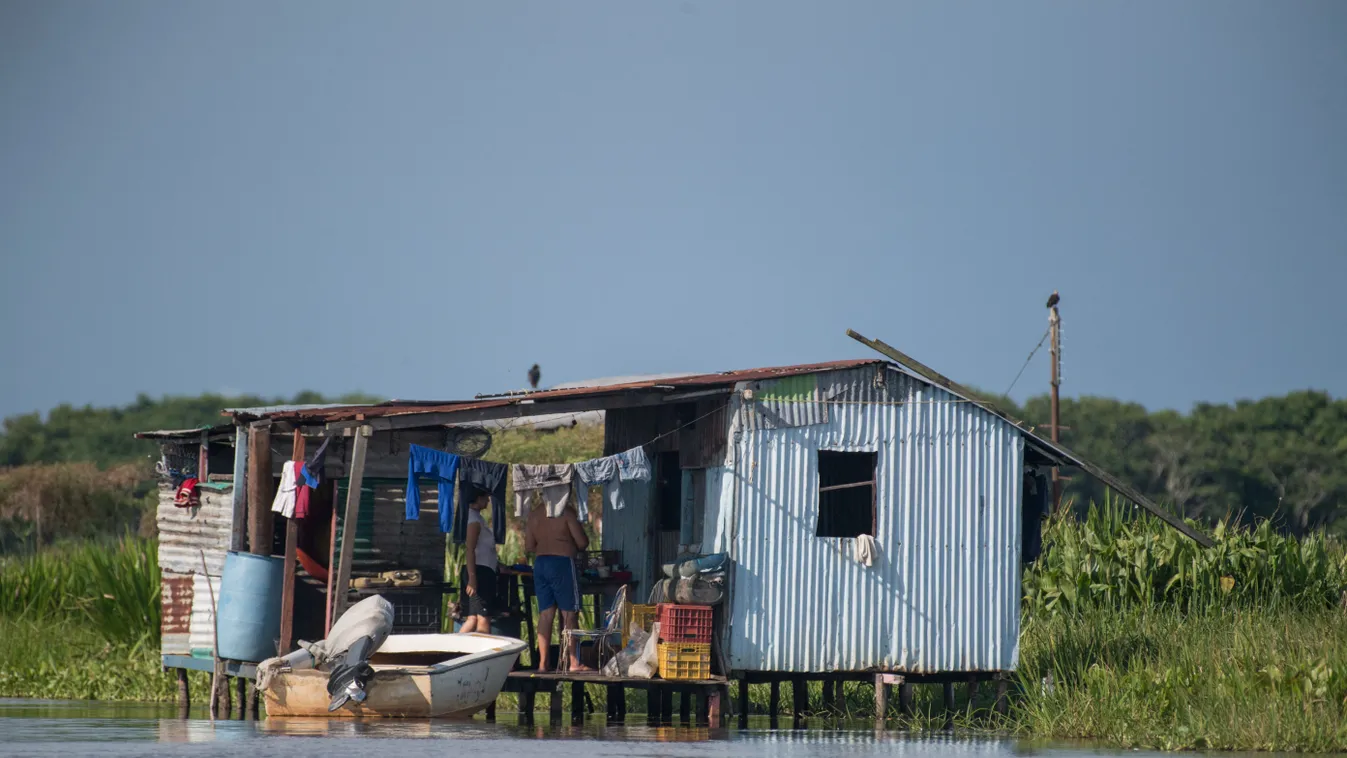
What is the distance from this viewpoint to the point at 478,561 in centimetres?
1942

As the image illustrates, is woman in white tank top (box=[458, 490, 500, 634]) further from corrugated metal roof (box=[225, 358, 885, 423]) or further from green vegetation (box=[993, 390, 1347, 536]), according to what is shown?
green vegetation (box=[993, 390, 1347, 536])

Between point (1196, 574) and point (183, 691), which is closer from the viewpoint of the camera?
point (183, 691)

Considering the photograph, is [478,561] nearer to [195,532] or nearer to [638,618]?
[638,618]

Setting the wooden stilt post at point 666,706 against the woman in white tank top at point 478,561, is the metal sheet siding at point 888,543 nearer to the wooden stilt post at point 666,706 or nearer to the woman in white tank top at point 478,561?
the woman in white tank top at point 478,561

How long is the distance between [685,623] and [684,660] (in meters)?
0.37

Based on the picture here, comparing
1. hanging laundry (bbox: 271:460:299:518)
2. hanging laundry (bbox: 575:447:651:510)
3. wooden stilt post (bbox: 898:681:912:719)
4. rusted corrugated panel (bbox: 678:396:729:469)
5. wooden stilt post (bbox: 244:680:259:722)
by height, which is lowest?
wooden stilt post (bbox: 244:680:259:722)

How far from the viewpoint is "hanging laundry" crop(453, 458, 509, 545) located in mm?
18672

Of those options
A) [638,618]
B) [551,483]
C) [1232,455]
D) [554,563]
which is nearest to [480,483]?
[551,483]

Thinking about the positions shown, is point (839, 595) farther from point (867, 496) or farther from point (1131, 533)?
point (1131, 533)

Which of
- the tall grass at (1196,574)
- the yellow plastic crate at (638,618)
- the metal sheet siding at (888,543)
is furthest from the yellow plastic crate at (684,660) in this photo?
the tall grass at (1196,574)

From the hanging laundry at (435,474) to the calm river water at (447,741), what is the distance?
83.3 inches

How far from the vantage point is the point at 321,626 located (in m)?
19.9

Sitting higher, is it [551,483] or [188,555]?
[551,483]

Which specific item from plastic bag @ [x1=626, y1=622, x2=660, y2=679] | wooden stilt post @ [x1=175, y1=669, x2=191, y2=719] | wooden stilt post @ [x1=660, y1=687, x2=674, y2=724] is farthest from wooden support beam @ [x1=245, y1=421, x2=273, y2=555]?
wooden stilt post @ [x1=660, y1=687, x2=674, y2=724]
